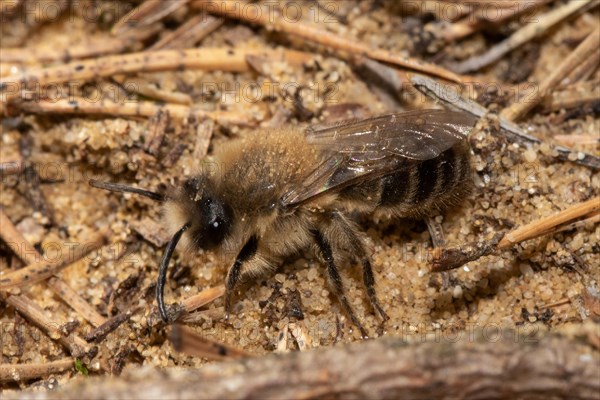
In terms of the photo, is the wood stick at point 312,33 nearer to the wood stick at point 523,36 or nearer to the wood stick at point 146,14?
the wood stick at point 146,14

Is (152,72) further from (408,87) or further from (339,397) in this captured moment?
(339,397)

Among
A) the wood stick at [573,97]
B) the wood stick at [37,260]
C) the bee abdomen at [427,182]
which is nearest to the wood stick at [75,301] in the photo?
the wood stick at [37,260]

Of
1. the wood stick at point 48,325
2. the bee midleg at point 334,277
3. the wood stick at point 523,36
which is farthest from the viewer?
the wood stick at point 523,36

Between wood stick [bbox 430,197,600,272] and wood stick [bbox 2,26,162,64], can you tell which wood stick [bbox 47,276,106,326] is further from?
wood stick [bbox 430,197,600,272]

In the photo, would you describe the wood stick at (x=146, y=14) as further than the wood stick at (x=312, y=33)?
Yes

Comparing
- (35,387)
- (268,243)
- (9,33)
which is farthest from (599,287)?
(9,33)

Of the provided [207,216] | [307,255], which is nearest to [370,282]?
[307,255]
